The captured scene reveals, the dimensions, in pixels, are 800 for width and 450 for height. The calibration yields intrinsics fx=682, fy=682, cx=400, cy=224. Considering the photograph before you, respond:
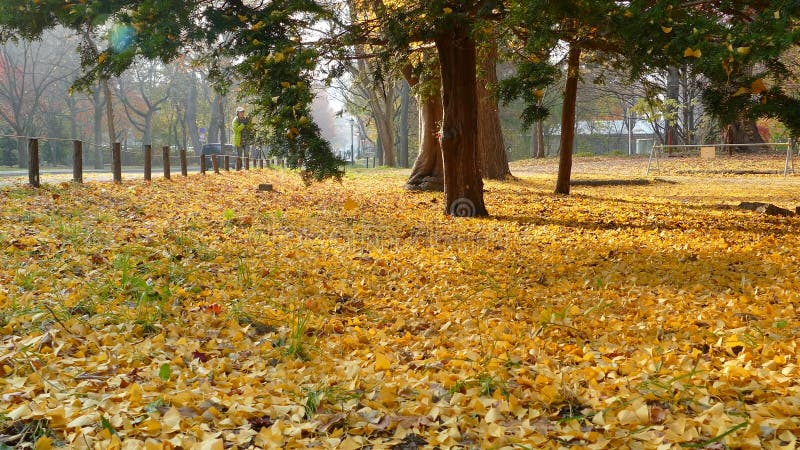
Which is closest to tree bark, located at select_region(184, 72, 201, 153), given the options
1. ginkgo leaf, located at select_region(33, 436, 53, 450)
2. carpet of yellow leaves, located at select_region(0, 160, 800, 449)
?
carpet of yellow leaves, located at select_region(0, 160, 800, 449)

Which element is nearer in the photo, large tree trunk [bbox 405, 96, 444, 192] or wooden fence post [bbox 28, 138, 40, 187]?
wooden fence post [bbox 28, 138, 40, 187]

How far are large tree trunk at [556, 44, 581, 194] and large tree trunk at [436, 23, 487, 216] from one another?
2100 millimetres

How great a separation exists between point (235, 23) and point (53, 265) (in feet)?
12.2

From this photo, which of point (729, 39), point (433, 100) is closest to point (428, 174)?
point (433, 100)

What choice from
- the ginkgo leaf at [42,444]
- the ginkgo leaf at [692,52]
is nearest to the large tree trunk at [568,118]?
the ginkgo leaf at [692,52]

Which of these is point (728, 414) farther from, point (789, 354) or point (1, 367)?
point (1, 367)

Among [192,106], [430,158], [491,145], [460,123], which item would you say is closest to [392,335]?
[460,123]

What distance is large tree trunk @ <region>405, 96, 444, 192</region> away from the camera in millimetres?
14273

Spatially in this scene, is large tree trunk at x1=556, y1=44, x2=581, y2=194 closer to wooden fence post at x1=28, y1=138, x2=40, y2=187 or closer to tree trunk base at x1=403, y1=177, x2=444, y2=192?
tree trunk base at x1=403, y1=177, x2=444, y2=192

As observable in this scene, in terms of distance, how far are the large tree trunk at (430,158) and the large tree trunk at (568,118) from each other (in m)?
2.52

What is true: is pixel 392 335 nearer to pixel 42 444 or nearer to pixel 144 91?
pixel 42 444

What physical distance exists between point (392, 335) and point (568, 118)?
28.6 feet

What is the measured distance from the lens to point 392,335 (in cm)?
448

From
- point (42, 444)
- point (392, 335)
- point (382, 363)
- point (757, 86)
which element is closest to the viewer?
point (42, 444)
